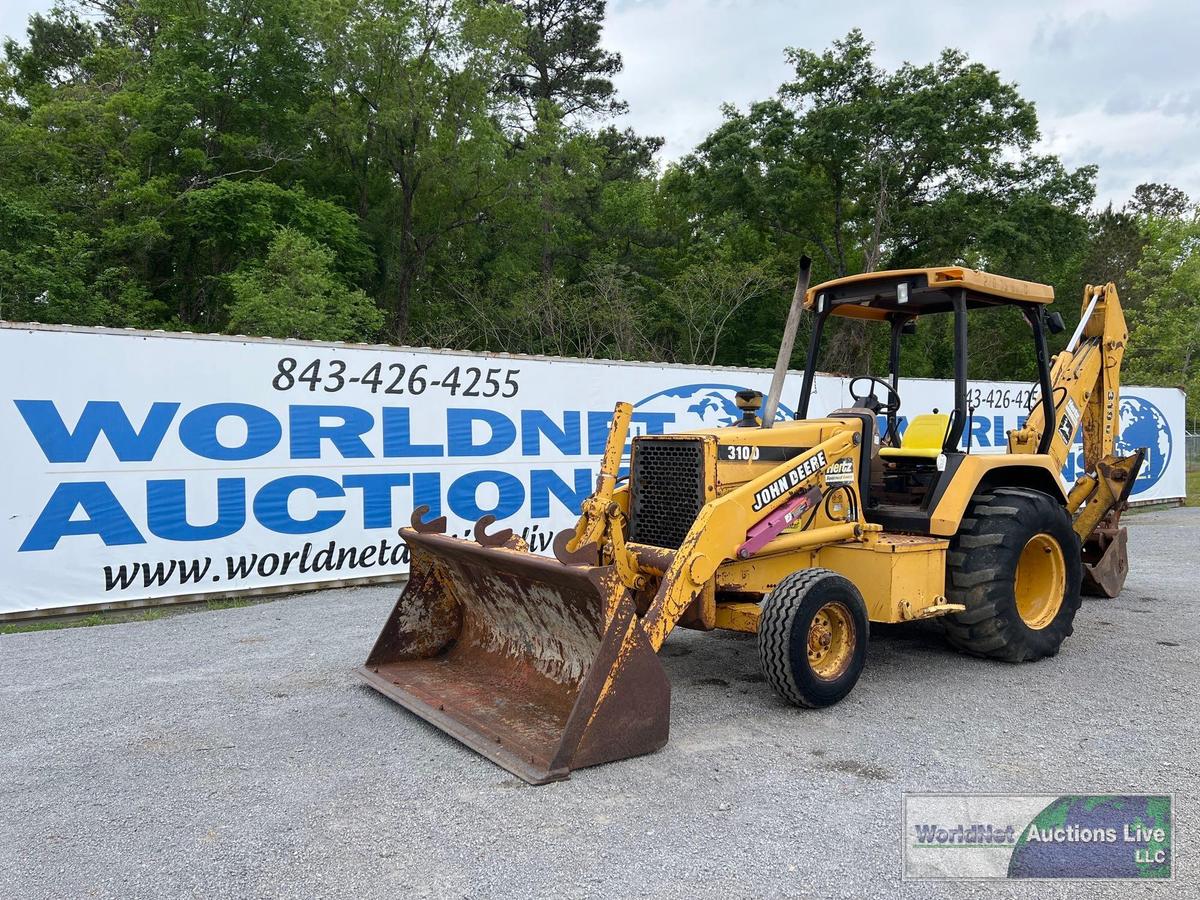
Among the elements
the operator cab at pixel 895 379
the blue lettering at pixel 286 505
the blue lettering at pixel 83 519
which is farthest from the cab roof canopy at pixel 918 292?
the blue lettering at pixel 83 519

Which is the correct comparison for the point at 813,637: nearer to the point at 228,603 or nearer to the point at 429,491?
the point at 429,491

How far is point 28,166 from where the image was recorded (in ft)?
72.0

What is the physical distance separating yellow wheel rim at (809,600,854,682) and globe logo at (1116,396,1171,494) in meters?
13.9

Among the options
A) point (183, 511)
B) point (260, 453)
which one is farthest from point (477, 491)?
point (183, 511)

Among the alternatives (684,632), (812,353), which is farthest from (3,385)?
(812,353)

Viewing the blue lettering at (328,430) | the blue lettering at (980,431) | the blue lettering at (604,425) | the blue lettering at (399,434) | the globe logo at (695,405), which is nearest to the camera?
the blue lettering at (328,430)

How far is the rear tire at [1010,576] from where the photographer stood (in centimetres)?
570

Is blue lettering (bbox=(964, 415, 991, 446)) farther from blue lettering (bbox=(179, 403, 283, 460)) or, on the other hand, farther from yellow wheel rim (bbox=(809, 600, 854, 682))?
blue lettering (bbox=(179, 403, 283, 460))

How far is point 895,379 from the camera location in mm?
7305

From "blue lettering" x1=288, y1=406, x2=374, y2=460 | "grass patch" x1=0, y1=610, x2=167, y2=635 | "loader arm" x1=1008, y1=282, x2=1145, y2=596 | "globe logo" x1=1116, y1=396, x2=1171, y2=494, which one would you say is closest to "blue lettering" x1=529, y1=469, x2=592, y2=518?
"blue lettering" x1=288, y1=406, x2=374, y2=460

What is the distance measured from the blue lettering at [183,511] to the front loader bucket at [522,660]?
3.40 metres

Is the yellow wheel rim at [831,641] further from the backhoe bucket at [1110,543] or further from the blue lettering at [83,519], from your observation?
the blue lettering at [83,519]

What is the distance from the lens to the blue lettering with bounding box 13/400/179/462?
24.9ft

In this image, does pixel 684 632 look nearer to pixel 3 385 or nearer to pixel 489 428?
pixel 489 428
